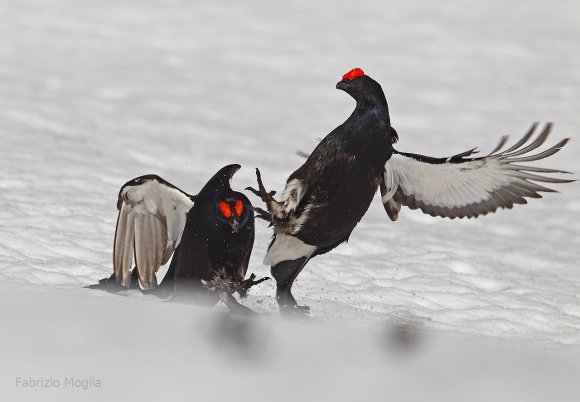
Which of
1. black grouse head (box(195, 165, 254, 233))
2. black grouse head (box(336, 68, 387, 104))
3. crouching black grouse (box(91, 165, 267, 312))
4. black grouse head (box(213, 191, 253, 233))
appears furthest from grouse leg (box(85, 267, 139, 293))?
black grouse head (box(336, 68, 387, 104))

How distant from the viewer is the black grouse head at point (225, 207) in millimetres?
5070

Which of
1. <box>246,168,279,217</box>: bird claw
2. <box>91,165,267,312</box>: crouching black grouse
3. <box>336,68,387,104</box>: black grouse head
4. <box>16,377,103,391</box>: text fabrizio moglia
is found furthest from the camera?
<box>91,165,267,312</box>: crouching black grouse

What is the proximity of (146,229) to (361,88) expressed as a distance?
4.91 feet

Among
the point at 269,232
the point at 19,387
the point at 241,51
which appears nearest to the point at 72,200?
the point at 269,232

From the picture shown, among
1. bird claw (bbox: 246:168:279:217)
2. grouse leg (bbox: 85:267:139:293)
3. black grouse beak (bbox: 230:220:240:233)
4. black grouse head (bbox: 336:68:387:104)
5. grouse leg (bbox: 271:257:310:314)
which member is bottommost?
grouse leg (bbox: 85:267:139:293)

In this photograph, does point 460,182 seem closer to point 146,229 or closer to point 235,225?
point 235,225

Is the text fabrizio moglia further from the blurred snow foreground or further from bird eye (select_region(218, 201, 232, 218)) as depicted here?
bird eye (select_region(218, 201, 232, 218))

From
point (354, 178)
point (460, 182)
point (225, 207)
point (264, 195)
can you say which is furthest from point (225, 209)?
point (460, 182)

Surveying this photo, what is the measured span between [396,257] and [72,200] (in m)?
2.66

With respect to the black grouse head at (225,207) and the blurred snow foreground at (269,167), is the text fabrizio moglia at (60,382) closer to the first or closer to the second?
the blurred snow foreground at (269,167)

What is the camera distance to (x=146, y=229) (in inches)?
222

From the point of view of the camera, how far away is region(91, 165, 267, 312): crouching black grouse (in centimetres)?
516

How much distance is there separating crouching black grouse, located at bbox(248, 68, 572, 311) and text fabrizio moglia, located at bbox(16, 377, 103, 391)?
1.80 meters

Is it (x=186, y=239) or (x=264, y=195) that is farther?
(x=186, y=239)
